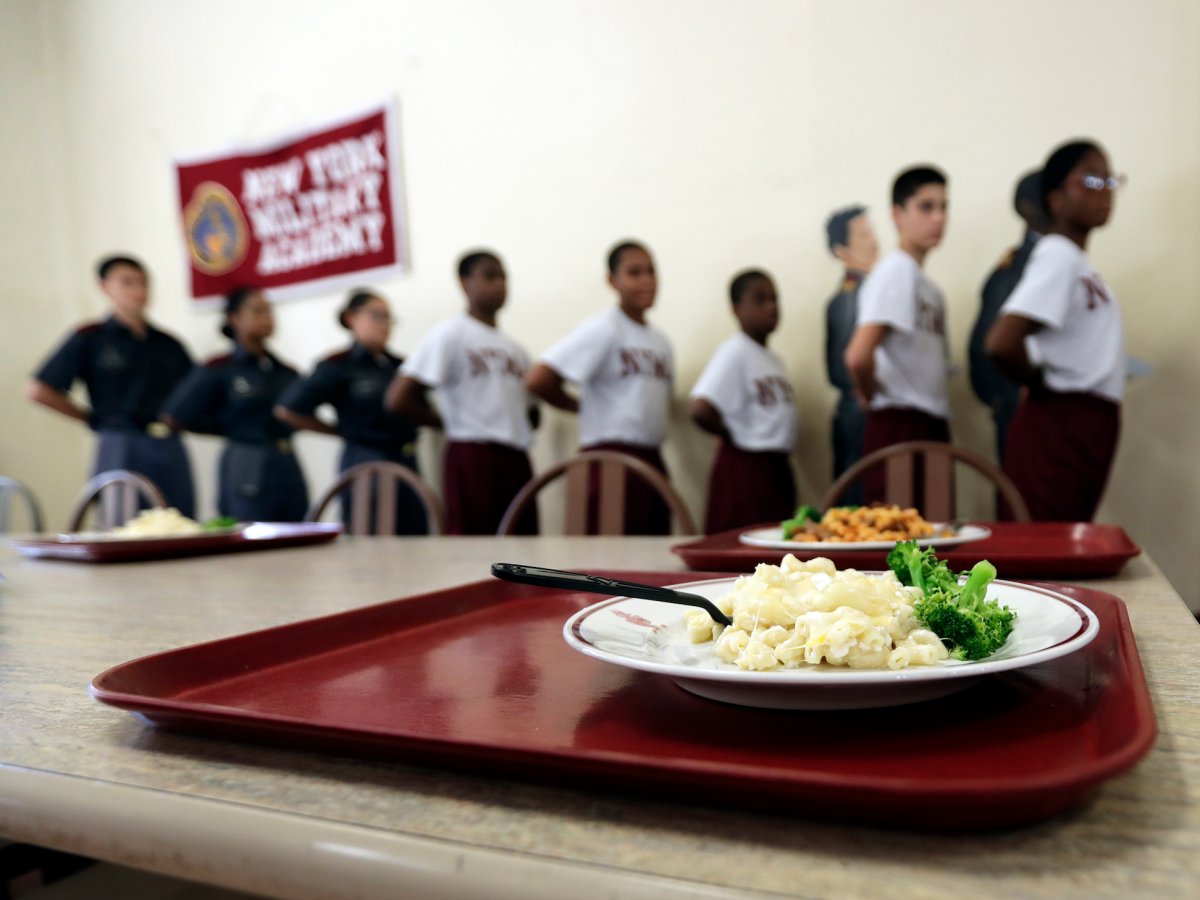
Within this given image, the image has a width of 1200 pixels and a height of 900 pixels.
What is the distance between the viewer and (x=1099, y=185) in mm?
2648

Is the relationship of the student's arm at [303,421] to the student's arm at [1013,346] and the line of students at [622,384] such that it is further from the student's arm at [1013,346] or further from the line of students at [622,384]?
the student's arm at [1013,346]

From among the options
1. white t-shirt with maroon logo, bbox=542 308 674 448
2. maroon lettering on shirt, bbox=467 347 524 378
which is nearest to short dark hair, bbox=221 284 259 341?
maroon lettering on shirt, bbox=467 347 524 378

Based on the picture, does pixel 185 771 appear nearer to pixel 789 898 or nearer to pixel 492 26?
pixel 789 898

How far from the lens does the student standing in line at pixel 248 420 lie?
13.4 feet

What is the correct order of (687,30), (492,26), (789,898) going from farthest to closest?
1. (492,26)
2. (687,30)
3. (789,898)

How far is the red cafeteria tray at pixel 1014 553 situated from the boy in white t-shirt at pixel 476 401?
230cm

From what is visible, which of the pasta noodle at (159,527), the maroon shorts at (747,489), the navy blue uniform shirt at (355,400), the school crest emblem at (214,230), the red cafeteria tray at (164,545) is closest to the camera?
the red cafeteria tray at (164,545)

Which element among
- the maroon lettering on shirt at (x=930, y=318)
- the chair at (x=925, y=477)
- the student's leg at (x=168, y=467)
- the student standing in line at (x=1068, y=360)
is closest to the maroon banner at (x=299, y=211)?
the student's leg at (x=168, y=467)

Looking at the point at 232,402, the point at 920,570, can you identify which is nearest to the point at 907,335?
the point at 920,570

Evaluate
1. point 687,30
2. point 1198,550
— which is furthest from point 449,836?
point 687,30

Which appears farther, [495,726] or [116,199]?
[116,199]

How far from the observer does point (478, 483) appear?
348 centimetres

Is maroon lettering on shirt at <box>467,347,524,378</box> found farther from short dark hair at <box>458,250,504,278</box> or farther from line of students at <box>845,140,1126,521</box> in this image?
line of students at <box>845,140,1126,521</box>

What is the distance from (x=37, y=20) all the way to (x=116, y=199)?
1.09 meters
